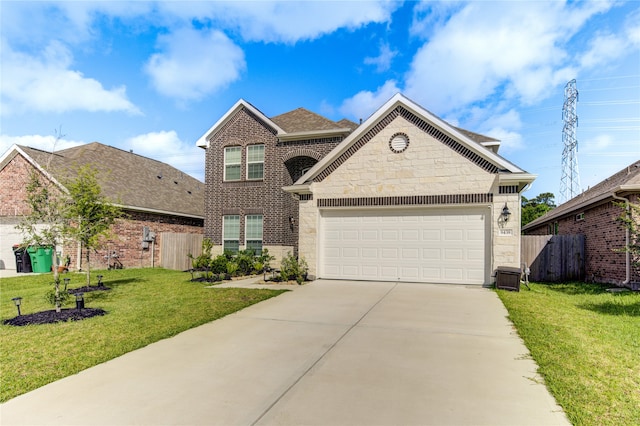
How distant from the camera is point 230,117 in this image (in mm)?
17609

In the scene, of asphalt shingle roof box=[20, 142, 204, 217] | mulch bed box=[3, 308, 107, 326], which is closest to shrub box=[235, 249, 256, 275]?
asphalt shingle roof box=[20, 142, 204, 217]

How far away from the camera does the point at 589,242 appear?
13.4 metres

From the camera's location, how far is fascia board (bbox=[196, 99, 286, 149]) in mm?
16812

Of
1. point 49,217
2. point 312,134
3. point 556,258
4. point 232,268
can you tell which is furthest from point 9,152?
point 556,258

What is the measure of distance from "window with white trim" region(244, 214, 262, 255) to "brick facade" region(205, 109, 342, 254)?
217 millimetres

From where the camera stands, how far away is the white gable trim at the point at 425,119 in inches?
431

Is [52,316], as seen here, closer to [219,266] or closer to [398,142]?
[219,266]

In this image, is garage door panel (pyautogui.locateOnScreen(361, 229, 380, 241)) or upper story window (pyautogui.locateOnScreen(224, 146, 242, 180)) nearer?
garage door panel (pyautogui.locateOnScreen(361, 229, 380, 241))

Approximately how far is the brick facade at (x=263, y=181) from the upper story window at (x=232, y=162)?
0.69 feet

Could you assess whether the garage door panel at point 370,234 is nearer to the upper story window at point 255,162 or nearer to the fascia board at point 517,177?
the fascia board at point 517,177

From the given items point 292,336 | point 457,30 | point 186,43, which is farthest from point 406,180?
point 186,43

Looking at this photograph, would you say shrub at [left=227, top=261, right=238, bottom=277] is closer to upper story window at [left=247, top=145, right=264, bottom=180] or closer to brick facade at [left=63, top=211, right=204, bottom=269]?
upper story window at [left=247, top=145, right=264, bottom=180]

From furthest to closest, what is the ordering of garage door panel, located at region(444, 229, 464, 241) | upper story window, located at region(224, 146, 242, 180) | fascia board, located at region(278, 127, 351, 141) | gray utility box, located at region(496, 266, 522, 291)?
1. upper story window, located at region(224, 146, 242, 180)
2. fascia board, located at region(278, 127, 351, 141)
3. garage door panel, located at region(444, 229, 464, 241)
4. gray utility box, located at region(496, 266, 522, 291)

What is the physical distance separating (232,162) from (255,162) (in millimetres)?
1311
